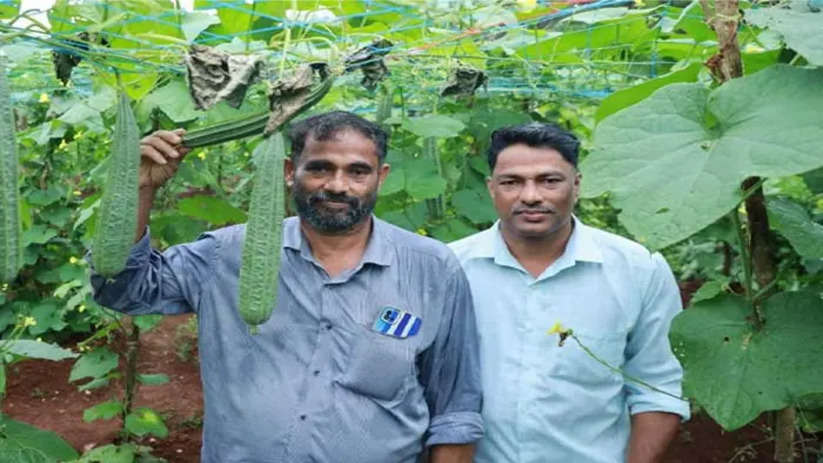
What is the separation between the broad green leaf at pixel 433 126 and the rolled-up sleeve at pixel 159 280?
5.11ft

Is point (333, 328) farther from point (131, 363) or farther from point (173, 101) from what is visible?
point (131, 363)

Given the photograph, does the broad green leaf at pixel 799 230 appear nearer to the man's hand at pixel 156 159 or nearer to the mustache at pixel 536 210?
the mustache at pixel 536 210

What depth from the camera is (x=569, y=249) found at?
284cm

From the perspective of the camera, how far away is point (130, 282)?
2.46 metres

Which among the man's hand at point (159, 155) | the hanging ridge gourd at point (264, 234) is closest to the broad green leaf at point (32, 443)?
the man's hand at point (159, 155)

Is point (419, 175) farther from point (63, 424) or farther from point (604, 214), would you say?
point (604, 214)

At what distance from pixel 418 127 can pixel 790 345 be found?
2411 millimetres

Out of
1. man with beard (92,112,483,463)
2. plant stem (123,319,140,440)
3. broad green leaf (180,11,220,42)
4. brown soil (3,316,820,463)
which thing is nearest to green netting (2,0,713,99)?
broad green leaf (180,11,220,42)

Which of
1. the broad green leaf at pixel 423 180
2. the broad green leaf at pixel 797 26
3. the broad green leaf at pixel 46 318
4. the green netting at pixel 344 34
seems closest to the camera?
the broad green leaf at pixel 797 26

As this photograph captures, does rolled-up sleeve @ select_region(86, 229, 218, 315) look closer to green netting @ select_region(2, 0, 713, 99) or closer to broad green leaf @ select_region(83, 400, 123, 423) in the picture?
green netting @ select_region(2, 0, 713, 99)

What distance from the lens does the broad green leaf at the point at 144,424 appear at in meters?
4.29

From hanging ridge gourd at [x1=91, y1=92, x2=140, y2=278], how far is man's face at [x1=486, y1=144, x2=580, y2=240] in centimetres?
127

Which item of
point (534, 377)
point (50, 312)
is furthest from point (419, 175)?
point (50, 312)

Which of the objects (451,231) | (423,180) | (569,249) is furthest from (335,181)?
(451,231)
